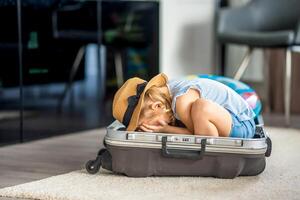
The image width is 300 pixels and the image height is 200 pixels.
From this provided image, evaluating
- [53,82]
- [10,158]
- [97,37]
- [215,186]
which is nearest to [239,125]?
[215,186]

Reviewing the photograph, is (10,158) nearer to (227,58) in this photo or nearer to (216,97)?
(216,97)

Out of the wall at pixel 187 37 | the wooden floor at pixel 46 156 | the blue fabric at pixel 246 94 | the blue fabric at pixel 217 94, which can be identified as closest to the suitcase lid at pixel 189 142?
the blue fabric at pixel 217 94

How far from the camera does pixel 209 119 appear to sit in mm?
1743

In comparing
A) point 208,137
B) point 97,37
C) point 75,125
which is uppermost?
point 97,37

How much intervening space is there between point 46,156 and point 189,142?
685 millimetres

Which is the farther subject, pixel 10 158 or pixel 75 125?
pixel 75 125

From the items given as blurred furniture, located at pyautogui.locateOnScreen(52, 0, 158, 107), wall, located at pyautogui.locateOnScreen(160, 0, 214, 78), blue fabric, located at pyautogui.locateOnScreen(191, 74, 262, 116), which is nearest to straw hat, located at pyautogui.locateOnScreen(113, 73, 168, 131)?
blue fabric, located at pyautogui.locateOnScreen(191, 74, 262, 116)

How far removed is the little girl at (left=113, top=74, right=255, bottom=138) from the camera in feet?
5.72

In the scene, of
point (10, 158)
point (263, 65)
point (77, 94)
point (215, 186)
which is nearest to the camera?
point (215, 186)

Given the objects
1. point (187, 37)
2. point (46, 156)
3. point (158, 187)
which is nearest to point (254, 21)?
point (187, 37)

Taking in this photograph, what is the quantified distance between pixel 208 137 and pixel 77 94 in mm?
1295

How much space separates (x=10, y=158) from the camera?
7.12 feet

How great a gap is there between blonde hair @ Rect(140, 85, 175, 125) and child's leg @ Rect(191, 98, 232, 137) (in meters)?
0.08

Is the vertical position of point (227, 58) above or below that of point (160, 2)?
below
